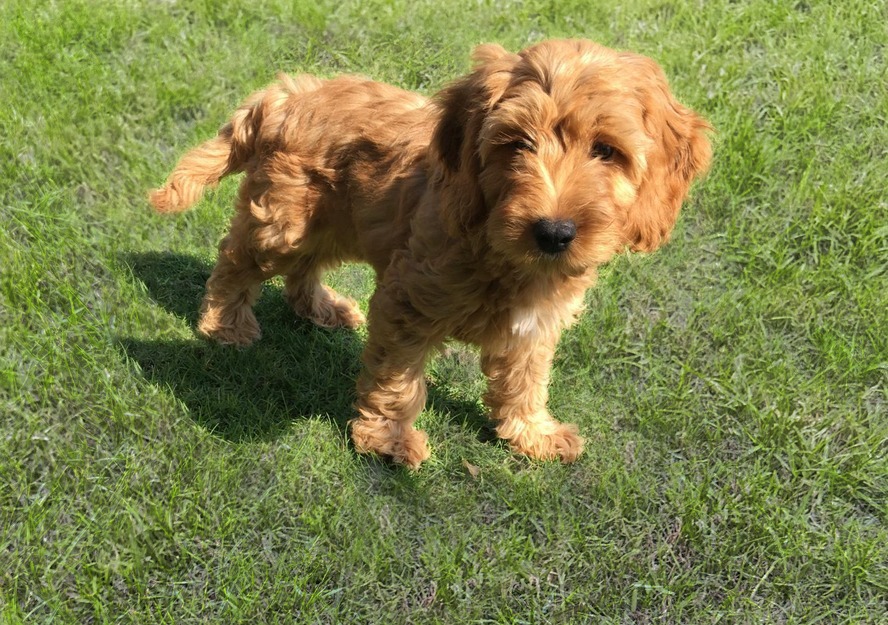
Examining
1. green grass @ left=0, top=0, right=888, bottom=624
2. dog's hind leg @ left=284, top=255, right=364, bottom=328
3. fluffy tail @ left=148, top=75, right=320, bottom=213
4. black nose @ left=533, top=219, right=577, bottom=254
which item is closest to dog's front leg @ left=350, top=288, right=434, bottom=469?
green grass @ left=0, top=0, right=888, bottom=624

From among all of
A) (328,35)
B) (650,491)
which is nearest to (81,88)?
(328,35)

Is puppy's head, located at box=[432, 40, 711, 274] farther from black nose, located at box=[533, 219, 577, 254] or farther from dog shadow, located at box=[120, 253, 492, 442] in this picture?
dog shadow, located at box=[120, 253, 492, 442]

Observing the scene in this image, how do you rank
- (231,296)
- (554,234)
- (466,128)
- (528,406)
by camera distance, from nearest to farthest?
(554,234) < (466,128) < (528,406) < (231,296)

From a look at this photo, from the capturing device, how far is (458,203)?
139 inches

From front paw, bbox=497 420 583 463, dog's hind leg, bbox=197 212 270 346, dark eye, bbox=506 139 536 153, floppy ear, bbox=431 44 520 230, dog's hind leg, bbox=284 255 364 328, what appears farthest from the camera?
dog's hind leg, bbox=284 255 364 328

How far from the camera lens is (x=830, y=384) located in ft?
15.4

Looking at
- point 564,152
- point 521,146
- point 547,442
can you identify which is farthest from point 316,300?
point 564,152

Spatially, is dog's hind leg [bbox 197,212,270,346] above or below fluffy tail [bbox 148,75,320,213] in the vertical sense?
below

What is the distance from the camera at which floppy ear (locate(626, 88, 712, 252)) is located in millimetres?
3490

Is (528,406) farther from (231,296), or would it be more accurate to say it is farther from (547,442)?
(231,296)

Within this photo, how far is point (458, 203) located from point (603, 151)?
614mm

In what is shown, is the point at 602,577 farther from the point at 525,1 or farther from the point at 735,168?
the point at 525,1

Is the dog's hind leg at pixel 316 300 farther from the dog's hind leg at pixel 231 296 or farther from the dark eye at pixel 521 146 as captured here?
the dark eye at pixel 521 146

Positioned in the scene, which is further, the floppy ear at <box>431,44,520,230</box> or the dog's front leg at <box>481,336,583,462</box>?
the dog's front leg at <box>481,336,583,462</box>
